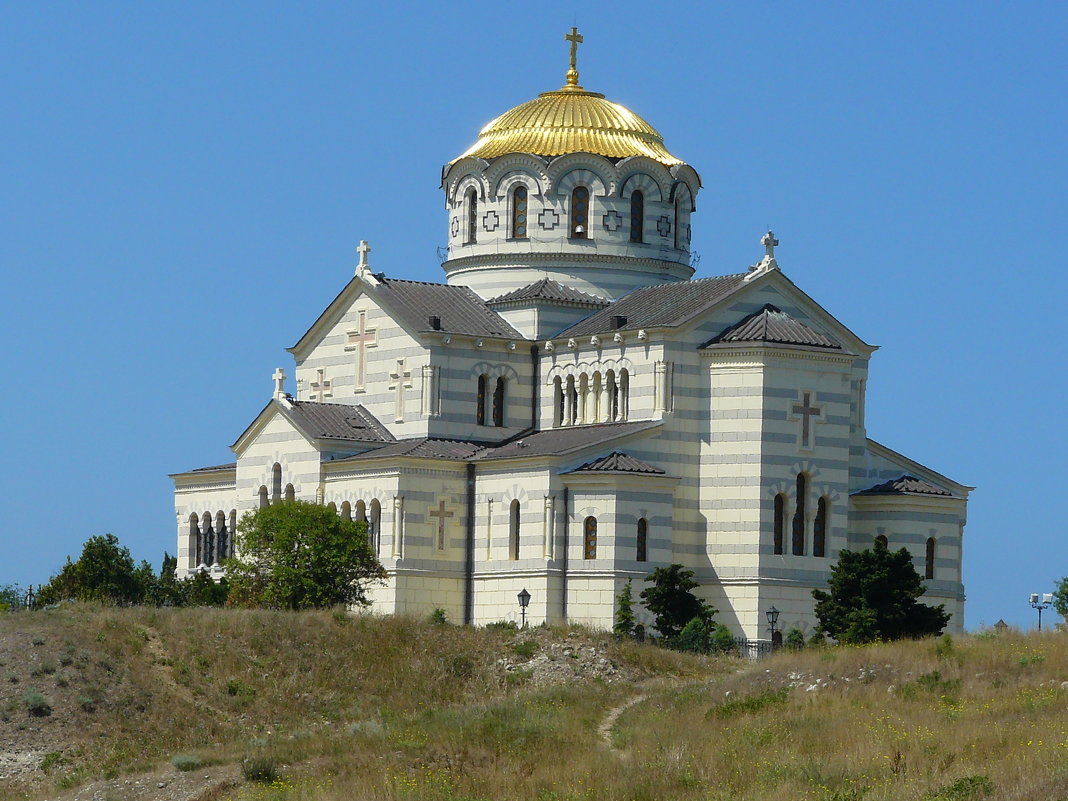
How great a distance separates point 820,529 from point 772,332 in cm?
599

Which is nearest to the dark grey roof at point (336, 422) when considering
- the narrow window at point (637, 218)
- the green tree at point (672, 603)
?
the narrow window at point (637, 218)

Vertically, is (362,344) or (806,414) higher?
(362,344)

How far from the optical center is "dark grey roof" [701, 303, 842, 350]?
68.4 metres

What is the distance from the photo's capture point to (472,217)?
77938mm

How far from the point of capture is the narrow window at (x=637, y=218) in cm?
7656

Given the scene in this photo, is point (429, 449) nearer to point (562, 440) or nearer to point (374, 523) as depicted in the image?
point (374, 523)

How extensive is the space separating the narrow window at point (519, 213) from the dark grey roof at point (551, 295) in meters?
1.75

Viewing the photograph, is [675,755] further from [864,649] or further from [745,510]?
[745,510]

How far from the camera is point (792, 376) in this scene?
2682 inches

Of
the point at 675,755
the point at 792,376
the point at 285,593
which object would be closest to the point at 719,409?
the point at 792,376

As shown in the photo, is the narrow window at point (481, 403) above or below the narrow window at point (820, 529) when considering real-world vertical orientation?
above

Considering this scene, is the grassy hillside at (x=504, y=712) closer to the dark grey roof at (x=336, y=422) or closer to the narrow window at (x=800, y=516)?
the narrow window at (x=800, y=516)

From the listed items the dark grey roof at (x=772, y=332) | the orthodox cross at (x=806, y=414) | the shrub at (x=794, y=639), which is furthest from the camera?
the dark grey roof at (x=772, y=332)

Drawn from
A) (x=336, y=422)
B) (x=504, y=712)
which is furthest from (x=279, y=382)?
(x=504, y=712)
